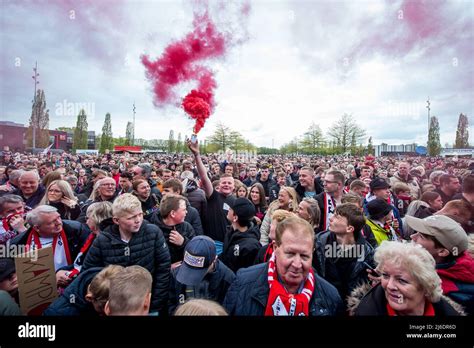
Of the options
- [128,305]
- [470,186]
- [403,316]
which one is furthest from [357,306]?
[470,186]

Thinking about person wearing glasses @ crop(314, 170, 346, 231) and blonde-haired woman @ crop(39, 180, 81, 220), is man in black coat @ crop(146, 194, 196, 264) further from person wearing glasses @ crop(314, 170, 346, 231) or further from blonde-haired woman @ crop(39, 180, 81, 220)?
person wearing glasses @ crop(314, 170, 346, 231)

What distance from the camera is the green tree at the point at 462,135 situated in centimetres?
5575

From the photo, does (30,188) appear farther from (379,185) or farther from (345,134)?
(345,134)

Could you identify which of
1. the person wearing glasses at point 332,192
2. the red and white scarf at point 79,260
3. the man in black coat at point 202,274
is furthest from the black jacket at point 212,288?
the person wearing glasses at point 332,192

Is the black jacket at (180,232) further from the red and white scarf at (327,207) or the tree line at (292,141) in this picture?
the tree line at (292,141)

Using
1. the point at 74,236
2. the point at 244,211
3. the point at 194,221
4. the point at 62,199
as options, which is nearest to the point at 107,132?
the point at 62,199

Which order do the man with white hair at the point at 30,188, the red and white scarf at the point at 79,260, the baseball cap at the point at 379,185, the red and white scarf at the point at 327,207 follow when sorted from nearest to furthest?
the red and white scarf at the point at 79,260, the red and white scarf at the point at 327,207, the man with white hair at the point at 30,188, the baseball cap at the point at 379,185

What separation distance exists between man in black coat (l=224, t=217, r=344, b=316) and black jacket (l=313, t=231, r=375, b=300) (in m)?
0.59

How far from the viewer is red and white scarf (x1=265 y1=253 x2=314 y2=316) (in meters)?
1.95

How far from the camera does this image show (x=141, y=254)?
2.99 meters

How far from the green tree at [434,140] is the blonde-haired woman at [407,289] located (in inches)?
2108

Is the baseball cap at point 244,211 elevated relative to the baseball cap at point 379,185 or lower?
lower

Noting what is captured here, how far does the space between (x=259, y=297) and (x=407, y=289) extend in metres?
1.03

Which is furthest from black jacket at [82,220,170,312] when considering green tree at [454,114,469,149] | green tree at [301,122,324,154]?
green tree at [454,114,469,149]
